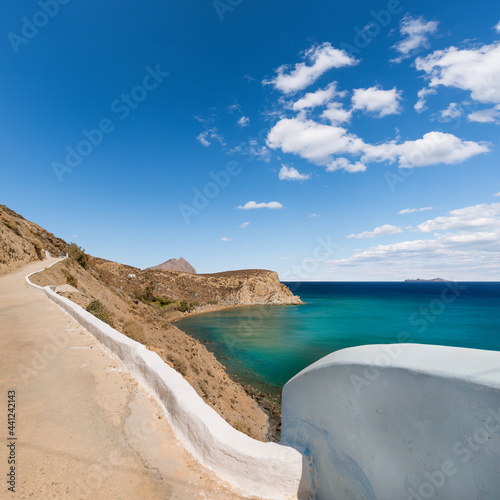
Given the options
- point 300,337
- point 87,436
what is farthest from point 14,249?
point 300,337

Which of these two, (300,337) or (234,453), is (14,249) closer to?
(234,453)

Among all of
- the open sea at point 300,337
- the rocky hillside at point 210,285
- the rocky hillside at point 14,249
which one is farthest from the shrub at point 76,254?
the rocky hillside at point 210,285

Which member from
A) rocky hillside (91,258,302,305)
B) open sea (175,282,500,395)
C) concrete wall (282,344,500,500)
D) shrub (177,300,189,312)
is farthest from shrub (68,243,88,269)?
concrete wall (282,344,500,500)

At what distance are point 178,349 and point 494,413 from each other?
1450 cm

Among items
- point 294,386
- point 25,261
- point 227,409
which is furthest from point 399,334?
point 25,261

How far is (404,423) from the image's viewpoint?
2.12 meters

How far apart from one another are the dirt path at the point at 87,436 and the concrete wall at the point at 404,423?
3.65 feet

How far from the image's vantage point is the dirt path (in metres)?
2.48

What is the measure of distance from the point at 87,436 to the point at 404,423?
3.38 m

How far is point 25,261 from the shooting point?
24.4 metres

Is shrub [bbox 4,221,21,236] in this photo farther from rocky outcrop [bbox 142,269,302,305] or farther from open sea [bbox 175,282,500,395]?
rocky outcrop [bbox 142,269,302,305]

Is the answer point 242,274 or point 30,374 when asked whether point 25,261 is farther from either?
point 242,274

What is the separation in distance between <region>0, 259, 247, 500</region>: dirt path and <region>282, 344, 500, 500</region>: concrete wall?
111cm

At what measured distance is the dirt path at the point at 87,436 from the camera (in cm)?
248
